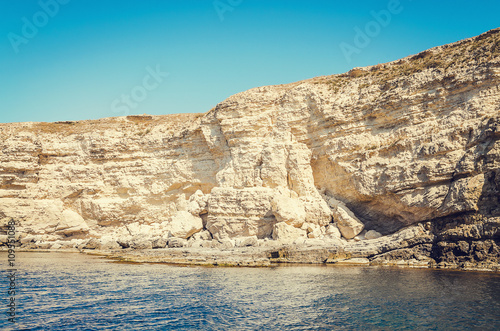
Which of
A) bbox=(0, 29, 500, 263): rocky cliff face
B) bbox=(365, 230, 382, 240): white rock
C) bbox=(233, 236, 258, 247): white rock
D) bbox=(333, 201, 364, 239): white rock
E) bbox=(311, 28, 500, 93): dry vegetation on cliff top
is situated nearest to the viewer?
bbox=(0, 29, 500, 263): rocky cliff face

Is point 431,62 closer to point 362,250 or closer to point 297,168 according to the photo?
point 297,168

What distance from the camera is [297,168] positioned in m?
37.7

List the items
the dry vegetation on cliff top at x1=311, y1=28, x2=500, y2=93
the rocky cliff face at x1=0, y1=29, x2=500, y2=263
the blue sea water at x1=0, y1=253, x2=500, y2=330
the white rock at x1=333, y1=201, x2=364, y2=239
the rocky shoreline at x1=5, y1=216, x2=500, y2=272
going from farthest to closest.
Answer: the white rock at x1=333, y1=201, x2=364, y2=239 < the dry vegetation on cliff top at x1=311, y1=28, x2=500, y2=93 < the rocky cliff face at x1=0, y1=29, x2=500, y2=263 < the rocky shoreline at x1=5, y1=216, x2=500, y2=272 < the blue sea water at x1=0, y1=253, x2=500, y2=330

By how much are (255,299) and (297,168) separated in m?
20.7

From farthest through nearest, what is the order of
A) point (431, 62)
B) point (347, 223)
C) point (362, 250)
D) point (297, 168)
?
point (297, 168)
point (431, 62)
point (347, 223)
point (362, 250)

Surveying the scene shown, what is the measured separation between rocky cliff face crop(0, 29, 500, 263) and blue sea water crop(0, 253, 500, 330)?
6581mm

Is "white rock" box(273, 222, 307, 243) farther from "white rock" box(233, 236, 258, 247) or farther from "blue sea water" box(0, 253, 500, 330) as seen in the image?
"blue sea water" box(0, 253, 500, 330)

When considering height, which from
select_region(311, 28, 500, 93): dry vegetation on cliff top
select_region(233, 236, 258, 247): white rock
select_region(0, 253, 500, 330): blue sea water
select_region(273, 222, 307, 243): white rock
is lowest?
select_region(0, 253, 500, 330): blue sea water

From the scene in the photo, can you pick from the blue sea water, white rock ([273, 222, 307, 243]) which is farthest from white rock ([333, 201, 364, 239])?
the blue sea water

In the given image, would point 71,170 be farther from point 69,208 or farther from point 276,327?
point 276,327

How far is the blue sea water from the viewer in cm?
1476

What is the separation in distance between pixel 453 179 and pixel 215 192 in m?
21.1

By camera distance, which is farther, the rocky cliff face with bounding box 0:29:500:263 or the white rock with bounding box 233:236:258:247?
the white rock with bounding box 233:236:258:247

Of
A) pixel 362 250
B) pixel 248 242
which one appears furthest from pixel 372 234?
pixel 248 242
